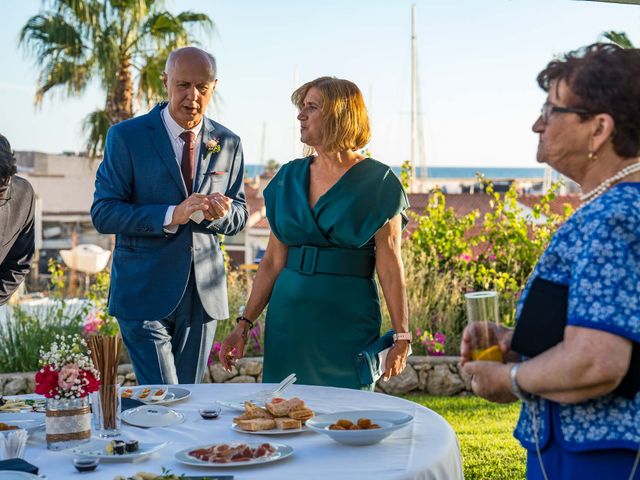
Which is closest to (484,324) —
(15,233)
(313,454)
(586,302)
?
(586,302)

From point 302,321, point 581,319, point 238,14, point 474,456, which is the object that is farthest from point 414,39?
point 238,14

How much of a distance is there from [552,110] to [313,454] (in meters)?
0.97

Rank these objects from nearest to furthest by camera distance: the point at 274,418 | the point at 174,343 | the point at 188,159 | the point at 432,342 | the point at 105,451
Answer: the point at 105,451, the point at 274,418, the point at 174,343, the point at 188,159, the point at 432,342

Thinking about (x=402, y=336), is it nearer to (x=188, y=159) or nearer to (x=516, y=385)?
(x=188, y=159)

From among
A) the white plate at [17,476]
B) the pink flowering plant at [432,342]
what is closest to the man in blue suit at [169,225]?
the white plate at [17,476]

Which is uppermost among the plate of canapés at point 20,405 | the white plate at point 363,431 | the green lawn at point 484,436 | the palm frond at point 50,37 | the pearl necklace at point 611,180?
the palm frond at point 50,37

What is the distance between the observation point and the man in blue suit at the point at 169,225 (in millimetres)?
3676

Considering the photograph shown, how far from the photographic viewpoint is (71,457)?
2.21 meters

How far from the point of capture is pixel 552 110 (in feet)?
6.28

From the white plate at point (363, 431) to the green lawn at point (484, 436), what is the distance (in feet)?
8.89

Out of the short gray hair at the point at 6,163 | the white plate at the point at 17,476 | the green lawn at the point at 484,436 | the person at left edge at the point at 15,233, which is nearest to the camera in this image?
the white plate at the point at 17,476

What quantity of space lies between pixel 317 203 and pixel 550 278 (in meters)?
1.66

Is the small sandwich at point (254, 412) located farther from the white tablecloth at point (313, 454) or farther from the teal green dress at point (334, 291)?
the teal green dress at point (334, 291)

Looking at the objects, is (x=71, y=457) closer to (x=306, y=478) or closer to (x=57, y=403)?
(x=57, y=403)
